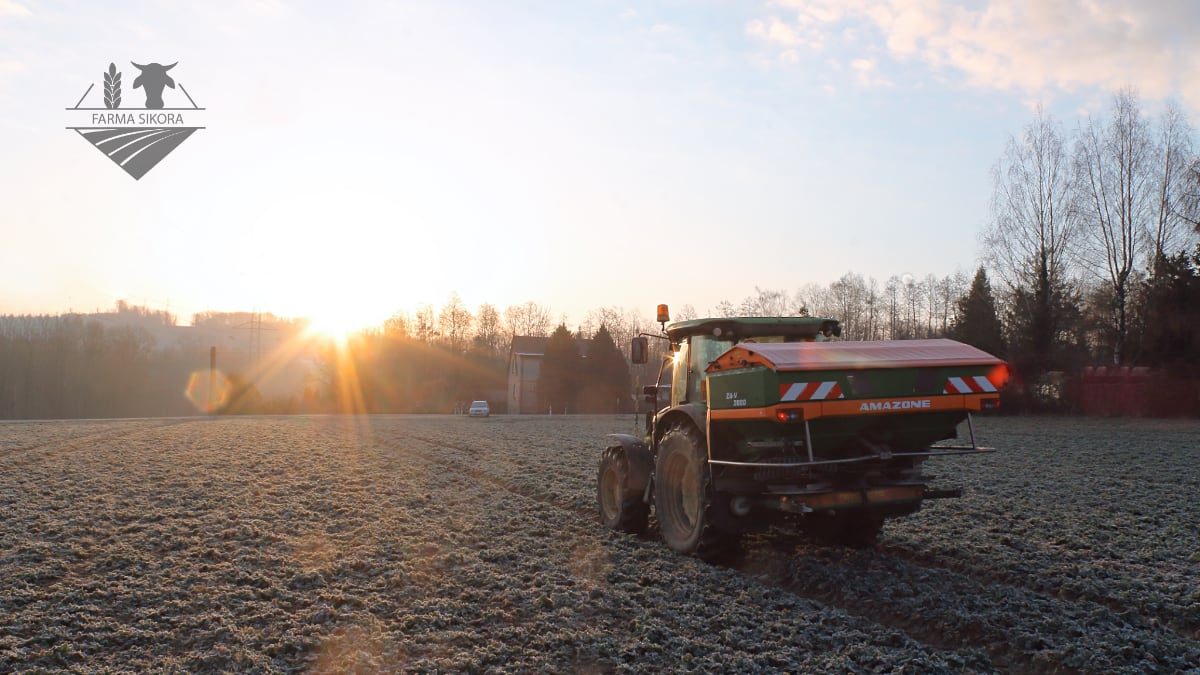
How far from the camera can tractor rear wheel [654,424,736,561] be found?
7949 mm

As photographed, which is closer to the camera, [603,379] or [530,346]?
[603,379]

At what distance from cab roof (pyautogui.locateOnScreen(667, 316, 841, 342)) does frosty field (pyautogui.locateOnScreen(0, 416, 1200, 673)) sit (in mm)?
2229

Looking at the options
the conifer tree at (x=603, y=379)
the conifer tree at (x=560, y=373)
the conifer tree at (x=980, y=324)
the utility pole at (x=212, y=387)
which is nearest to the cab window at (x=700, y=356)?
the conifer tree at (x=980, y=324)

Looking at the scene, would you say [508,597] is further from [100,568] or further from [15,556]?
[15,556]

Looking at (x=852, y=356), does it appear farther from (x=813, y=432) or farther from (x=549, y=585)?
(x=549, y=585)

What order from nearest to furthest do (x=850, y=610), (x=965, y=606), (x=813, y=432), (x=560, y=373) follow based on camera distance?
1. (x=965, y=606)
2. (x=850, y=610)
3. (x=813, y=432)
4. (x=560, y=373)

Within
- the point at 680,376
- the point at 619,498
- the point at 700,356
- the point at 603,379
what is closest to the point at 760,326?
the point at 700,356

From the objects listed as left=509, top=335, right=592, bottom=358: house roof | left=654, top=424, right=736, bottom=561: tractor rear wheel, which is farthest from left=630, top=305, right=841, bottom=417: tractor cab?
left=509, top=335, right=592, bottom=358: house roof

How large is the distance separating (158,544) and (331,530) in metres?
1.82

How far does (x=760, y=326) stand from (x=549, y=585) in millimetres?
3404

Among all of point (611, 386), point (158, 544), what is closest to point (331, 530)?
point (158, 544)

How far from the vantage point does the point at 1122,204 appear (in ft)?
132

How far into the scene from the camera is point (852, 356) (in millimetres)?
7238

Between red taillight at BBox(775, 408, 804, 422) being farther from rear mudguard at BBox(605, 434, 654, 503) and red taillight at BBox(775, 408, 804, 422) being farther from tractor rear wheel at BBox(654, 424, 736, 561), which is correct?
rear mudguard at BBox(605, 434, 654, 503)
